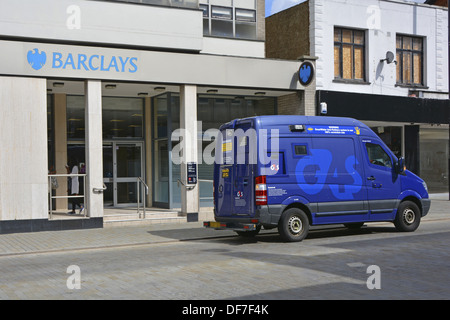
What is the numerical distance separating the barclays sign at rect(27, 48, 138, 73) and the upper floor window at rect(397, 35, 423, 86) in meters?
11.5

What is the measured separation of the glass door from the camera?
19.1m

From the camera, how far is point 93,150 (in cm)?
1552

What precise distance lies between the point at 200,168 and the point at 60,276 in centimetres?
1019

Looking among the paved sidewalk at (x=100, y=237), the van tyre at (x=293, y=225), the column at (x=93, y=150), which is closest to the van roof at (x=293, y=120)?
the van tyre at (x=293, y=225)

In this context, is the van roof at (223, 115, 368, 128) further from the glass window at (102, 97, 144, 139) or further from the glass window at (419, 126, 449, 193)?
the glass window at (419, 126, 449, 193)

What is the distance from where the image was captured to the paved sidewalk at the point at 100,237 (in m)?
12.1

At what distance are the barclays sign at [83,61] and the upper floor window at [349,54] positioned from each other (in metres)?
8.29

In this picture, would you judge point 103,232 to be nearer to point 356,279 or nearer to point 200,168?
point 200,168

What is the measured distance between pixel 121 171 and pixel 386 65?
11054 millimetres

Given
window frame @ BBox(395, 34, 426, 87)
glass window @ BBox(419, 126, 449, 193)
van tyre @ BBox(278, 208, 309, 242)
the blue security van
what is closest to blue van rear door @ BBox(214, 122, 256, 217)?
the blue security van

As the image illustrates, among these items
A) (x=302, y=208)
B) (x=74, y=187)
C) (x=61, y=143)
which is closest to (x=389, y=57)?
(x=302, y=208)

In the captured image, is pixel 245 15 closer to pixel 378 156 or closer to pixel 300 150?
pixel 378 156

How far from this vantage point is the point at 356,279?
7.70 m
